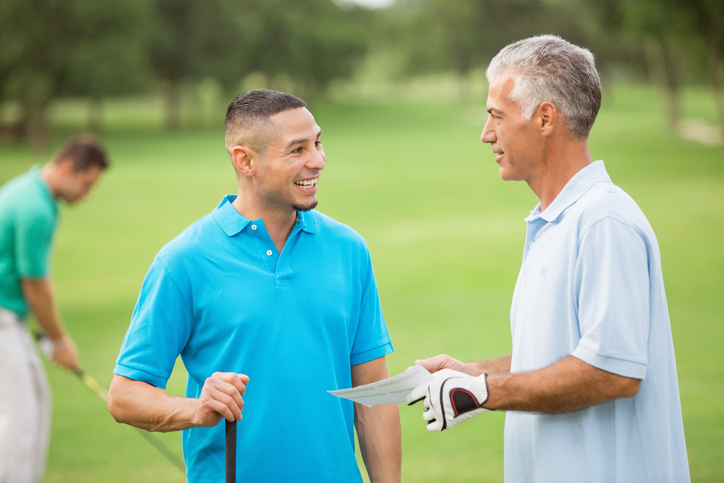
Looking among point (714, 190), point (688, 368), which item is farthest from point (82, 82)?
point (688, 368)

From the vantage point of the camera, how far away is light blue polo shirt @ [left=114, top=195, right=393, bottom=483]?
9.20 feet

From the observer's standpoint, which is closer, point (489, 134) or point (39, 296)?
point (489, 134)

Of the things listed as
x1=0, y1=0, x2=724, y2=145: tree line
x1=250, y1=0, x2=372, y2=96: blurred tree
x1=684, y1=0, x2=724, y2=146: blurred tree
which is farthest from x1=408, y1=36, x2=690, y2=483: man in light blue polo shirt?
x1=250, y1=0, x2=372, y2=96: blurred tree

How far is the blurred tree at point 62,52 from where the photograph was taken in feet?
144

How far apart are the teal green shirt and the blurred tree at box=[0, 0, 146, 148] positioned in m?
40.2

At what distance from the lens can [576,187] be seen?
271 centimetres

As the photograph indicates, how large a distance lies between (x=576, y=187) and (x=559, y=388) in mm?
714

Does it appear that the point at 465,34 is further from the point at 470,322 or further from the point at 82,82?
the point at 470,322

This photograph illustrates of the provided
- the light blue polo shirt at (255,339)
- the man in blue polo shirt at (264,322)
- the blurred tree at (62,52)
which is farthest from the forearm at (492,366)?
the blurred tree at (62,52)

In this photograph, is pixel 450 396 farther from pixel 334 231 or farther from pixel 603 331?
pixel 334 231

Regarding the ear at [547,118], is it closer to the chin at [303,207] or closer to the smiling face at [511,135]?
the smiling face at [511,135]

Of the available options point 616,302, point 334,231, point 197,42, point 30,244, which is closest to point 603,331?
point 616,302

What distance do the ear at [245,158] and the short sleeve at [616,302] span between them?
4.47 ft

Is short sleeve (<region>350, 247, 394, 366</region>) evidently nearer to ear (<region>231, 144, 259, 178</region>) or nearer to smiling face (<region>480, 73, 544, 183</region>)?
ear (<region>231, 144, 259, 178</region>)
